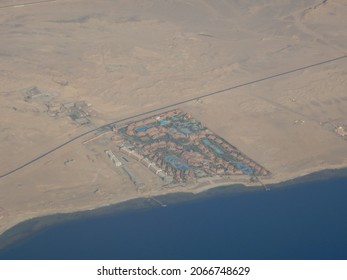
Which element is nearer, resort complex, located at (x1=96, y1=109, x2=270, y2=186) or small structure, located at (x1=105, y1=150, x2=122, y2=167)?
resort complex, located at (x1=96, y1=109, x2=270, y2=186)

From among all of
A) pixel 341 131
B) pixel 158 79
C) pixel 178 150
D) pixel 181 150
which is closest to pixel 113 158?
pixel 178 150

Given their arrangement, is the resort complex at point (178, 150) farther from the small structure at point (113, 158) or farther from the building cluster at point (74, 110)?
the building cluster at point (74, 110)

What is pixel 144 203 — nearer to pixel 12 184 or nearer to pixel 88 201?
pixel 88 201

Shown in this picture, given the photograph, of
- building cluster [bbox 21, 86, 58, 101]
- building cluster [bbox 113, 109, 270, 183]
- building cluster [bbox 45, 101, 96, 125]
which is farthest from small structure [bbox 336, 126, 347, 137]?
building cluster [bbox 21, 86, 58, 101]

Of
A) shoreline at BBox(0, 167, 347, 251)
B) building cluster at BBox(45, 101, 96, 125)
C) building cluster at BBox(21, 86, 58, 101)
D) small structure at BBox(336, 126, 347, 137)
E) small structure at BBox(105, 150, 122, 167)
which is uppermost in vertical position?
building cluster at BBox(21, 86, 58, 101)

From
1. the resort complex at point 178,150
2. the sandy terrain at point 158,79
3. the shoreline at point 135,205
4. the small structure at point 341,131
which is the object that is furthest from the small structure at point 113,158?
the small structure at point 341,131

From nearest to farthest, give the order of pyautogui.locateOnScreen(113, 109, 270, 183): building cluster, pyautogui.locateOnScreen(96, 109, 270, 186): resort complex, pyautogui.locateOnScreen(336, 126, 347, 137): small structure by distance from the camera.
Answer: pyautogui.locateOnScreen(96, 109, 270, 186): resort complex < pyautogui.locateOnScreen(113, 109, 270, 183): building cluster < pyautogui.locateOnScreen(336, 126, 347, 137): small structure

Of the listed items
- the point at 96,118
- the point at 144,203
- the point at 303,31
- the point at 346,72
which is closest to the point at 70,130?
the point at 96,118

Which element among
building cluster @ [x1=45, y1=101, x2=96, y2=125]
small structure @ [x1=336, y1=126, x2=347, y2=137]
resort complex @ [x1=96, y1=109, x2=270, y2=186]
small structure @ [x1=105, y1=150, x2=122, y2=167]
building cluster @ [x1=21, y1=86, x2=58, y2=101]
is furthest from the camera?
building cluster @ [x1=21, y1=86, x2=58, y2=101]

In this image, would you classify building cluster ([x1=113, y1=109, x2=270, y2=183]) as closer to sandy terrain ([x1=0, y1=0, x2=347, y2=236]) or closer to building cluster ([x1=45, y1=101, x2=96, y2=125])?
sandy terrain ([x1=0, y1=0, x2=347, y2=236])
